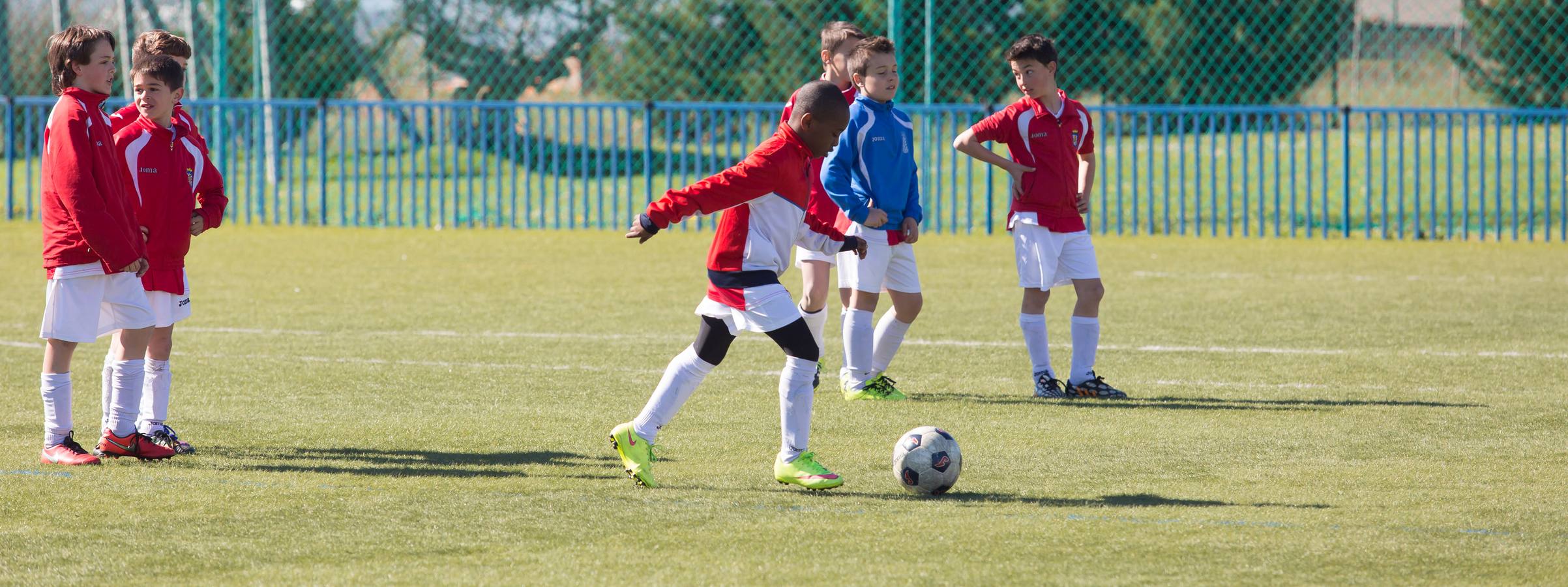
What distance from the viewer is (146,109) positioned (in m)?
5.71

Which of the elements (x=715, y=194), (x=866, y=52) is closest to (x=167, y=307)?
(x=715, y=194)

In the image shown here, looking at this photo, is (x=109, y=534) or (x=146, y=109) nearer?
(x=109, y=534)

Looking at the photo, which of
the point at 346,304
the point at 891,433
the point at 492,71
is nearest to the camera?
the point at 891,433

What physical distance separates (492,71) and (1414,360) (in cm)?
1464

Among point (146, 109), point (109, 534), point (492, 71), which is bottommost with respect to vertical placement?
point (109, 534)

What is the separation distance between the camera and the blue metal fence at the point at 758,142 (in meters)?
16.3

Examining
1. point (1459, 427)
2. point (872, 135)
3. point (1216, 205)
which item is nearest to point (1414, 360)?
point (1459, 427)

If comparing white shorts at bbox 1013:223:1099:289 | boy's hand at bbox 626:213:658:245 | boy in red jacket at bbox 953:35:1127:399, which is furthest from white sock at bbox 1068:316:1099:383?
boy's hand at bbox 626:213:658:245

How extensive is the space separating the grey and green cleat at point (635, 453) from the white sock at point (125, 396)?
66.3 inches

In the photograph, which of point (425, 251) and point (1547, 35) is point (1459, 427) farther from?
point (1547, 35)

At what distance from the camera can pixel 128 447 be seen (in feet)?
18.6

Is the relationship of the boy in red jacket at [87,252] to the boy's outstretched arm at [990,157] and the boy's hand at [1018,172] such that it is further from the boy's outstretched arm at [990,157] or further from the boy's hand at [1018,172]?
the boy's hand at [1018,172]

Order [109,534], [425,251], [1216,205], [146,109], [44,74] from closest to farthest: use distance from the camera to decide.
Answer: [109,534] < [146,109] < [425,251] < [1216,205] < [44,74]

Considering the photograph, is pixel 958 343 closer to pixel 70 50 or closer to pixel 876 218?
pixel 876 218
